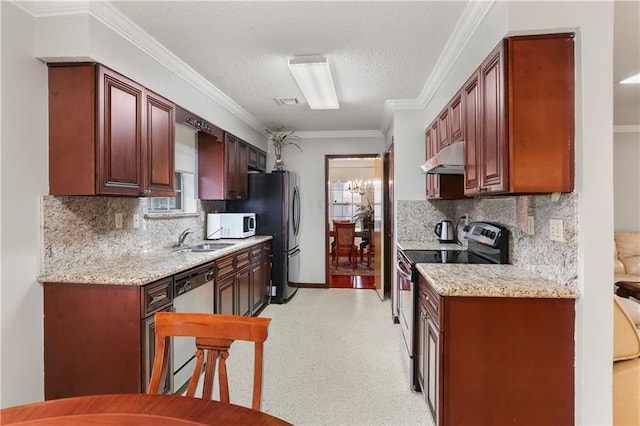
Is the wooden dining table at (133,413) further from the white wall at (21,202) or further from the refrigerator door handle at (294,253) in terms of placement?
the refrigerator door handle at (294,253)

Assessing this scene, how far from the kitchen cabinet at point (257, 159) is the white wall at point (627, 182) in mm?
5068

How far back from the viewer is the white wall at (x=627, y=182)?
15.2ft

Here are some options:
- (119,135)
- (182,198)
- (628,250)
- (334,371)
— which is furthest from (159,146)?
(628,250)

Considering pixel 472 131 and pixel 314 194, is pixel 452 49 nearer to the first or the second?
pixel 472 131

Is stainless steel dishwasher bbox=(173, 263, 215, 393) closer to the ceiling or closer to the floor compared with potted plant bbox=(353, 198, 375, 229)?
closer to the floor

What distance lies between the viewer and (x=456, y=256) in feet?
9.00

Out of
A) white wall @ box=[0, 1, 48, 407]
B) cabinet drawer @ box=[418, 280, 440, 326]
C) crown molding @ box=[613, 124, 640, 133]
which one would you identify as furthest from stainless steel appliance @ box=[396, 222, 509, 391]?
crown molding @ box=[613, 124, 640, 133]

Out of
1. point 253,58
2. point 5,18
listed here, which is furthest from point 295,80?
point 5,18

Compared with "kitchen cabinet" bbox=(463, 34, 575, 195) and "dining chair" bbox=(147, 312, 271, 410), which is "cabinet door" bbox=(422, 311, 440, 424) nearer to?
"kitchen cabinet" bbox=(463, 34, 575, 195)

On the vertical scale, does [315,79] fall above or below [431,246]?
above

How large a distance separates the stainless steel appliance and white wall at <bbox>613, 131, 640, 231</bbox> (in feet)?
10.9

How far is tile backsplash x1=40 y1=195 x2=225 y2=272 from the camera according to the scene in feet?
6.69

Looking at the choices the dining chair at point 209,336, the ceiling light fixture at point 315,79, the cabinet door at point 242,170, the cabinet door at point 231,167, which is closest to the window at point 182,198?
the cabinet door at point 231,167

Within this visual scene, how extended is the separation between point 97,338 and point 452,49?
3.07 meters
